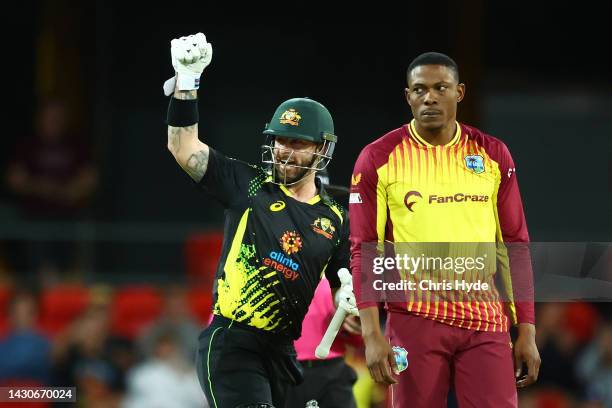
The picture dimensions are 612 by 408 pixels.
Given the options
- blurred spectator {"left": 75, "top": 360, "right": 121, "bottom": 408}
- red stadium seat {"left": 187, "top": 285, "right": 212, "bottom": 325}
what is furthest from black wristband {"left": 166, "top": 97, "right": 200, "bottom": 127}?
red stadium seat {"left": 187, "top": 285, "right": 212, "bottom": 325}

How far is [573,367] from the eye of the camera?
29.6ft

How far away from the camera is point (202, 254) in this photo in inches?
403

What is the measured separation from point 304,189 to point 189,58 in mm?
816

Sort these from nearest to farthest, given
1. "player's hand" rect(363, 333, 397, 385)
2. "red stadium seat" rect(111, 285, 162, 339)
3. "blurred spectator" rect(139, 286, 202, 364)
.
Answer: "player's hand" rect(363, 333, 397, 385) < "blurred spectator" rect(139, 286, 202, 364) < "red stadium seat" rect(111, 285, 162, 339)

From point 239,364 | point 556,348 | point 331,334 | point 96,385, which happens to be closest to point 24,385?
point 96,385

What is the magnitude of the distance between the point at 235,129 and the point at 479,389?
25.0 ft

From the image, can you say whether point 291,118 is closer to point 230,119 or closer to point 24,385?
point 24,385

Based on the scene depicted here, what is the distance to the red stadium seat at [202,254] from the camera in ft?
33.2

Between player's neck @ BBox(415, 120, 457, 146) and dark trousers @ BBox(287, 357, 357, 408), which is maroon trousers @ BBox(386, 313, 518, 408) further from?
dark trousers @ BBox(287, 357, 357, 408)

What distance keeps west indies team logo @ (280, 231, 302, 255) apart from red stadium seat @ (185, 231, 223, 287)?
498 centimetres

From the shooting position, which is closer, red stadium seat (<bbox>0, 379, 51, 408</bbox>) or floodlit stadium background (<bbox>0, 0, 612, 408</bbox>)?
red stadium seat (<bbox>0, 379, 51, 408</bbox>)

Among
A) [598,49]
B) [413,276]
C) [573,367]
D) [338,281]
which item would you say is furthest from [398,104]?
[413,276]

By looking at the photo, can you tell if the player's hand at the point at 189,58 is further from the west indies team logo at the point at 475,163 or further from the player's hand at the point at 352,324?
the player's hand at the point at 352,324

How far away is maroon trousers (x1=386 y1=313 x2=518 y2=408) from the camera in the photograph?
4.49m
